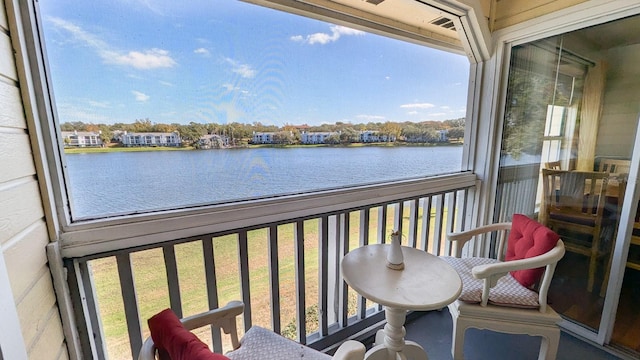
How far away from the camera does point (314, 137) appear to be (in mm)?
1479

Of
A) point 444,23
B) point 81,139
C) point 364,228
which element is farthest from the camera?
point 444,23

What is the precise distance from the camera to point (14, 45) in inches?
30.1

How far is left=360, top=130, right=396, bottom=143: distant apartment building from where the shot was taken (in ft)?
5.45

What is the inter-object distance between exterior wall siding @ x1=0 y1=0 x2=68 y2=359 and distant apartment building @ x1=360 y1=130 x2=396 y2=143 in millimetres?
1460

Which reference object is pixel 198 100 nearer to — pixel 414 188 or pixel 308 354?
pixel 308 354

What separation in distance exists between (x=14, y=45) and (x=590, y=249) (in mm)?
3089

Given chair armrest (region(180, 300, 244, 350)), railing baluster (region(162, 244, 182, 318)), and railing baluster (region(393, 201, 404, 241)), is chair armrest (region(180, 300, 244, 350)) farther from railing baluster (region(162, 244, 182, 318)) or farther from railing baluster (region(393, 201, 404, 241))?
railing baluster (region(393, 201, 404, 241))

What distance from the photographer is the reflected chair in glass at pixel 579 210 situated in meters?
1.71

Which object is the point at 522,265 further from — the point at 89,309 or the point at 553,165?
the point at 89,309

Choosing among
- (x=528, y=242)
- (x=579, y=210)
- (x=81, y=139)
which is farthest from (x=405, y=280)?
(x=579, y=210)

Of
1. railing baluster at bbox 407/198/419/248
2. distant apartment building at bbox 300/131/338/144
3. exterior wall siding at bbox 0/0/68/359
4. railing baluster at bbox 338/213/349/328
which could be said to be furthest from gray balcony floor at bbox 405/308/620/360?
exterior wall siding at bbox 0/0/68/359

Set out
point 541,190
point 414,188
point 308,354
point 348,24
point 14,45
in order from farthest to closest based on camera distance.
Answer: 1. point 541,190
2. point 414,188
3. point 348,24
4. point 308,354
5. point 14,45

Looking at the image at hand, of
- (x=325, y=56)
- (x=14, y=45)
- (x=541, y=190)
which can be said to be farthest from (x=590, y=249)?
(x=14, y=45)

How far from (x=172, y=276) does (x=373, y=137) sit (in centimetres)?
136
